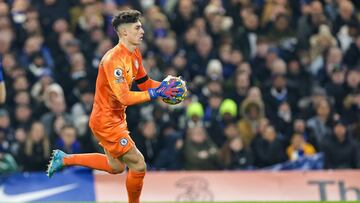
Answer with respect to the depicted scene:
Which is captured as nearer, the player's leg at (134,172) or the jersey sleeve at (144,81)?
the player's leg at (134,172)

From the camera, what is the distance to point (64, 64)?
16297mm

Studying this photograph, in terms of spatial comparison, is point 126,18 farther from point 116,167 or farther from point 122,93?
point 116,167

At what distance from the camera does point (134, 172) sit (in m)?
10.0

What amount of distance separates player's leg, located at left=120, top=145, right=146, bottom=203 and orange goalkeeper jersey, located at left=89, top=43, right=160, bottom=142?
23 cm

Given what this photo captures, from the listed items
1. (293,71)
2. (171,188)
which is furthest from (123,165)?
(293,71)

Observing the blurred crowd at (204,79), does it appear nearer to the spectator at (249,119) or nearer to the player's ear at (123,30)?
the spectator at (249,119)

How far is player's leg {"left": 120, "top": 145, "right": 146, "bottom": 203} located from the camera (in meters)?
9.99

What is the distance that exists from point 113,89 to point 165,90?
52cm

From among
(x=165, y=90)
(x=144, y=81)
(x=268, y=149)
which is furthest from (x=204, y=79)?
(x=165, y=90)

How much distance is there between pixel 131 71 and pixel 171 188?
4.34 m

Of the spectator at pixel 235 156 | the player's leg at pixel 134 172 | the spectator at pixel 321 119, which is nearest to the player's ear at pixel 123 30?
the player's leg at pixel 134 172

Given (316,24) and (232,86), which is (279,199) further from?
(316,24)

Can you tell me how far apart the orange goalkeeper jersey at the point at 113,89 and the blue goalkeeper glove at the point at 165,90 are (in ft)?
0.22

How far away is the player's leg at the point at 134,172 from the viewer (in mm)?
9992
